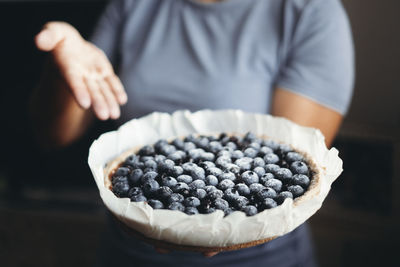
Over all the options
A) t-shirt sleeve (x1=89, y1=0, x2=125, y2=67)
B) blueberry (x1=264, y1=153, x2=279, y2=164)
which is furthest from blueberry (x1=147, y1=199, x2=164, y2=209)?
t-shirt sleeve (x1=89, y1=0, x2=125, y2=67)

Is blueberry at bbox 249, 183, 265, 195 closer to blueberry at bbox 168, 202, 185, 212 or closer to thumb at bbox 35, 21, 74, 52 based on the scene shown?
blueberry at bbox 168, 202, 185, 212

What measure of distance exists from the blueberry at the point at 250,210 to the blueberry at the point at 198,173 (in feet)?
0.32

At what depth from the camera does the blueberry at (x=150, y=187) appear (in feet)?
2.06

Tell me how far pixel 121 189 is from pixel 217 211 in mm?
178

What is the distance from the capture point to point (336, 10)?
1.00m

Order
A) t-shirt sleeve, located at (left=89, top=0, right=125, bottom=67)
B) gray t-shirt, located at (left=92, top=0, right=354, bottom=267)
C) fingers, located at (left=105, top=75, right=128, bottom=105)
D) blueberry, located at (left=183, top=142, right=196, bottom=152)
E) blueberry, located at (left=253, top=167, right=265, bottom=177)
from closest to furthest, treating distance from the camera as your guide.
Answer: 1. blueberry, located at (left=253, top=167, right=265, bottom=177)
2. blueberry, located at (left=183, top=142, right=196, bottom=152)
3. fingers, located at (left=105, top=75, right=128, bottom=105)
4. gray t-shirt, located at (left=92, top=0, right=354, bottom=267)
5. t-shirt sleeve, located at (left=89, top=0, right=125, bottom=67)

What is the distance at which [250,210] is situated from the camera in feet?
1.90

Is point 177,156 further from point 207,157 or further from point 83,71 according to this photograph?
point 83,71

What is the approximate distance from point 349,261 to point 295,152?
1195 mm

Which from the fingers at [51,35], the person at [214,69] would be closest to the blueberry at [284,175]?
the person at [214,69]

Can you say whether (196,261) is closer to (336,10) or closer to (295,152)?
(295,152)

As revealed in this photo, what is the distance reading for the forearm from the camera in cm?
102

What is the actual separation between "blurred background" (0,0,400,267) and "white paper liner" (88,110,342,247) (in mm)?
866

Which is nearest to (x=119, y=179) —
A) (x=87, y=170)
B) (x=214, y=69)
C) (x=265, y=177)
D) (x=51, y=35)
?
(x=265, y=177)
